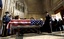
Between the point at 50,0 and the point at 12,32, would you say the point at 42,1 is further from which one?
the point at 12,32

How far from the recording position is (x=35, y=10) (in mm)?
17562

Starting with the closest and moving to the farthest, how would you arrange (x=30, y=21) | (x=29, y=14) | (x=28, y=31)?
(x=30, y=21), (x=28, y=31), (x=29, y=14)

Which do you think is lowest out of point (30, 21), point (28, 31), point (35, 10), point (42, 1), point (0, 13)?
point (28, 31)

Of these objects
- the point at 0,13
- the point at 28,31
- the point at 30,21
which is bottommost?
the point at 28,31

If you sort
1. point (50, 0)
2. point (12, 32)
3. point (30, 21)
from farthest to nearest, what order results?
point (50, 0) < point (12, 32) < point (30, 21)

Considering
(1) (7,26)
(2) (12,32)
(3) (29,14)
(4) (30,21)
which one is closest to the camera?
(1) (7,26)

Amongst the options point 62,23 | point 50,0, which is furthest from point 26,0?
point 62,23

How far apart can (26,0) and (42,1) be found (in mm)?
2493

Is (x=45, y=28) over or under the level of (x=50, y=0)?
under

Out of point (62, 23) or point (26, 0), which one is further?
point (26, 0)

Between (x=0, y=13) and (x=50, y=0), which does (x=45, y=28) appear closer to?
(x=0, y=13)

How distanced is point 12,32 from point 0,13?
1.39 m

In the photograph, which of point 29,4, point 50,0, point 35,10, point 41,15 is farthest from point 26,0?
point 50,0

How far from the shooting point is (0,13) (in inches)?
267
